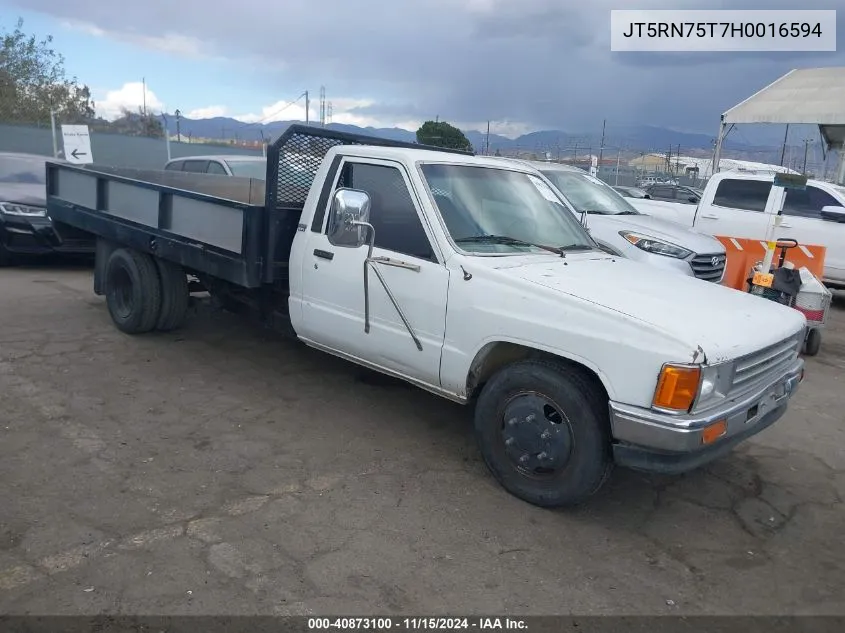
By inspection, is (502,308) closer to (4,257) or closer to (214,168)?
(214,168)

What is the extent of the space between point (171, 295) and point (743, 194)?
339 inches

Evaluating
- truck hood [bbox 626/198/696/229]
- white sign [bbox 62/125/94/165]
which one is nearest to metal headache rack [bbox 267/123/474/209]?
truck hood [bbox 626/198/696/229]

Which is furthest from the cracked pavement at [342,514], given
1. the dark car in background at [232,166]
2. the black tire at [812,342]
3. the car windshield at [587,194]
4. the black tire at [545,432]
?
the dark car in background at [232,166]

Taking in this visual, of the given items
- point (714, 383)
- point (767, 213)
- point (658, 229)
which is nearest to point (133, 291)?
point (714, 383)

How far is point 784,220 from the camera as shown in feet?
34.7

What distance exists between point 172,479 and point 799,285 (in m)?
6.46

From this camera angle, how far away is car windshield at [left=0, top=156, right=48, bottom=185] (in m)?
10.3

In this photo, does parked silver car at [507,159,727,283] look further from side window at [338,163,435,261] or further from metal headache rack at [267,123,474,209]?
side window at [338,163,435,261]

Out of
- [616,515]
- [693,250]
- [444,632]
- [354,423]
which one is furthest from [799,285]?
[444,632]

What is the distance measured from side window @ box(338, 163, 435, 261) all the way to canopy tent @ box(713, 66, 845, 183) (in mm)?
16778

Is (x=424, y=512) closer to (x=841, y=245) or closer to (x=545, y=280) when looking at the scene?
(x=545, y=280)

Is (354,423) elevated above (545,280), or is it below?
below

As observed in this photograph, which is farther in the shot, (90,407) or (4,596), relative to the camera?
(90,407)

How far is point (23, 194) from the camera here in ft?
31.8
